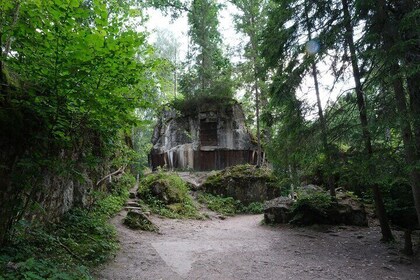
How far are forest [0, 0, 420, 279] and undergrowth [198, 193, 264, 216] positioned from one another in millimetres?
4665

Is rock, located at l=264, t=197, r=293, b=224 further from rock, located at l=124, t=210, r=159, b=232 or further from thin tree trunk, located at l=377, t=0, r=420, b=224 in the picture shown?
thin tree trunk, located at l=377, t=0, r=420, b=224

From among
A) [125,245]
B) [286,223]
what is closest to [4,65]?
[125,245]

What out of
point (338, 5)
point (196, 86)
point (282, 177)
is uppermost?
point (196, 86)

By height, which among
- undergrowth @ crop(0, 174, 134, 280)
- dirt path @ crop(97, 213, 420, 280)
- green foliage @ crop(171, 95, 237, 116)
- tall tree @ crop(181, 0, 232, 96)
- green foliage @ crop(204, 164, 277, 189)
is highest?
tall tree @ crop(181, 0, 232, 96)

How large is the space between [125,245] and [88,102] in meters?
4.60

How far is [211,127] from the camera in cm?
2422

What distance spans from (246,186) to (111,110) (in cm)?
1262

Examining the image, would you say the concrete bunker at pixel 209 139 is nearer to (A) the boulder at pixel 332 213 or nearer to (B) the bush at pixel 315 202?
(B) the bush at pixel 315 202

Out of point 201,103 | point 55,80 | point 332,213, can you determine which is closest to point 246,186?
point 332,213

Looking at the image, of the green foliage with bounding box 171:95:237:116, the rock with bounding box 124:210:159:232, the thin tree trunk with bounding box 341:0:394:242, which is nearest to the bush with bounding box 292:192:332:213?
the thin tree trunk with bounding box 341:0:394:242

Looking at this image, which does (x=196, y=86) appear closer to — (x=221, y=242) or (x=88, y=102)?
(x=221, y=242)

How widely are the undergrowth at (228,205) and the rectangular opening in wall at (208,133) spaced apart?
8.66 m

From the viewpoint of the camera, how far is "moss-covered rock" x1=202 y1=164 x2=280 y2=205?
15.9m

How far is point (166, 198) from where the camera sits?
13.2 m
